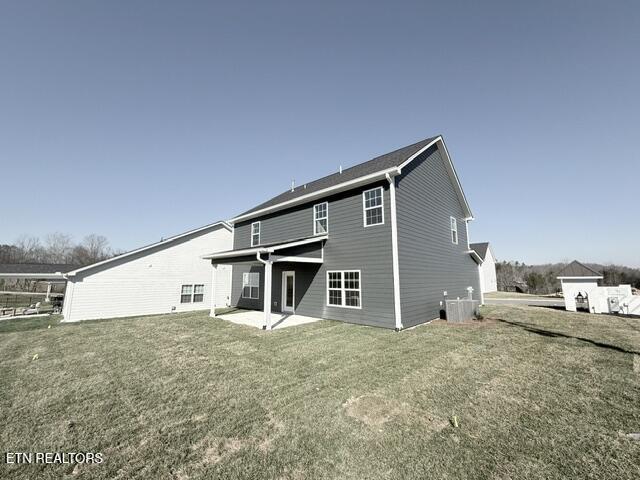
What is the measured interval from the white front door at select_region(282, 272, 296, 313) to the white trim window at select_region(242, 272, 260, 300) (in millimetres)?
2431

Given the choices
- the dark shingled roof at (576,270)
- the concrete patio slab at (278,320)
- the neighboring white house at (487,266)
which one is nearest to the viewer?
the concrete patio slab at (278,320)

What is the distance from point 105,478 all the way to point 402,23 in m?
14.7

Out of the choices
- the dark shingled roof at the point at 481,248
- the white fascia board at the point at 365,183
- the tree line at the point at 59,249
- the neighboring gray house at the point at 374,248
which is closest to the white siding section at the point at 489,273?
the dark shingled roof at the point at 481,248

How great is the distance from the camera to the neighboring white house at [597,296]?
1273 cm

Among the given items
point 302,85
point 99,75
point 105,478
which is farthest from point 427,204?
point 99,75

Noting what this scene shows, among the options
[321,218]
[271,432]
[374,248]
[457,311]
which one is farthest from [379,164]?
[271,432]

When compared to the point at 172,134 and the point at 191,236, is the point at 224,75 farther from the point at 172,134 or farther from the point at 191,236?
the point at 191,236

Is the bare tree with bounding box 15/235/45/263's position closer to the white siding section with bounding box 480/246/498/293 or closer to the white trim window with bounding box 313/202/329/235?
the white trim window with bounding box 313/202/329/235

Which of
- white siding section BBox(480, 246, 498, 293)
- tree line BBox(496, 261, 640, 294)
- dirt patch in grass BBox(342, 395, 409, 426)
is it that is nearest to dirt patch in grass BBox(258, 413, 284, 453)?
dirt patch in grass BBox(342, 395, 409, 426)

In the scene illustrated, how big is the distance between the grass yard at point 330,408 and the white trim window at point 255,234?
31.3 feet

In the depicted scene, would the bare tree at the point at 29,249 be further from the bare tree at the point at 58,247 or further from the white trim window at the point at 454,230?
the white trim window at the point at 454,230

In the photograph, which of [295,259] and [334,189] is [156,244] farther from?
[334,189]

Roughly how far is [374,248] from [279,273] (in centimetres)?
599

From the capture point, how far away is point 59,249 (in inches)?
2173
